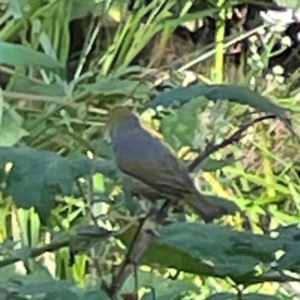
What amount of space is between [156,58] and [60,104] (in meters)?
0.74

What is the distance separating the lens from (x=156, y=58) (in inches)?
82.4

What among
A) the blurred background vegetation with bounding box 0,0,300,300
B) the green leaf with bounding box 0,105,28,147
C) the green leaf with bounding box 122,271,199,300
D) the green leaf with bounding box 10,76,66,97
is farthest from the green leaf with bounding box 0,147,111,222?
the green leaf with bounding box 10,76,66,97

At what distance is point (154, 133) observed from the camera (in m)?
1.04

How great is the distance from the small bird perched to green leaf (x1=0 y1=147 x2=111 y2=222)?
0.03 m

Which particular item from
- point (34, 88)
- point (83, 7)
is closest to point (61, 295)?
point (34, 88)

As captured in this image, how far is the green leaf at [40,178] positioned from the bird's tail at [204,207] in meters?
0.07

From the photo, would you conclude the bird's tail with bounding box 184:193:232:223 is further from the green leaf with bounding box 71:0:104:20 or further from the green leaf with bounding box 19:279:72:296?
the green leaf with bounding box 71:0:104:20

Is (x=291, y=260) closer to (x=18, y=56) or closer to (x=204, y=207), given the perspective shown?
(x=204, y=207)

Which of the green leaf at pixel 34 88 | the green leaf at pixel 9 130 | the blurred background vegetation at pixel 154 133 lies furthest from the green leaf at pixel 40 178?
the green leaf at pixel 34 88

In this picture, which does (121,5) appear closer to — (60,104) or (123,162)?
(60,104)

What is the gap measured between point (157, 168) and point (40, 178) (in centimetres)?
7

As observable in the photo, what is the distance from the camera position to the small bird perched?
541 millimetres

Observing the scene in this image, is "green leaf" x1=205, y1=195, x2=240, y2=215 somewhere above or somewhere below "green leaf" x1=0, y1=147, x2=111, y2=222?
below

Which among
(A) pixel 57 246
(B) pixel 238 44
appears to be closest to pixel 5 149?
(A) pixel 57 246
